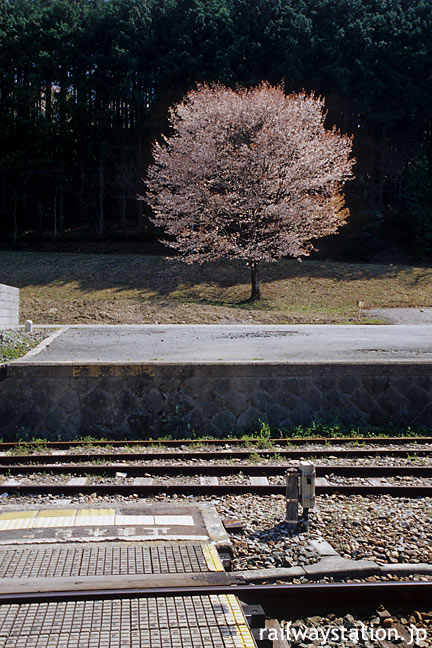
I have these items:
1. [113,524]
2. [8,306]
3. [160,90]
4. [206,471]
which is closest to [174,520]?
[113,524]

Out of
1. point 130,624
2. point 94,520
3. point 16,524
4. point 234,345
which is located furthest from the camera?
point 234,345

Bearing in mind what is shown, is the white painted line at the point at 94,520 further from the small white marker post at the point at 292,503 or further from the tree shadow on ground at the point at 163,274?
the tree shadow on ground at the point at 163,274

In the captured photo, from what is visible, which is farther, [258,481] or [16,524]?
[258,481]

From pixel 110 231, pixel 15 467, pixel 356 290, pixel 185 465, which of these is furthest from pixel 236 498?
pixel 110 231

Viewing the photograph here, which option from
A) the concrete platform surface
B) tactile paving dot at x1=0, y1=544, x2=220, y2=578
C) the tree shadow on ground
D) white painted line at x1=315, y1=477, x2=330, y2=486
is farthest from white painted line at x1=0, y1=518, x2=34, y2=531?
the tree shadow on ground

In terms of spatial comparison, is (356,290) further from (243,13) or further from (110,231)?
(243,13)

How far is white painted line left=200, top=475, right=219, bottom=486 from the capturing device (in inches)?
265

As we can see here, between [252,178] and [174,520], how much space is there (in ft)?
77.0

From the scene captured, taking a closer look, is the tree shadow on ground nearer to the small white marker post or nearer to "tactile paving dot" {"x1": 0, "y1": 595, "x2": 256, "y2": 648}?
the small white marker post

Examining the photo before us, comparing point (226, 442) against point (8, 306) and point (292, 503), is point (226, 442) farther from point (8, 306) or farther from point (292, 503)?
point (8, 306)

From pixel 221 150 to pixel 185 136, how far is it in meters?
2.49

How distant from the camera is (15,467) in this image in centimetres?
732

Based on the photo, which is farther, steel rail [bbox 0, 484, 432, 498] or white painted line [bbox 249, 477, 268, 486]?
white painted line [bbox 249, 477, 268, 486]

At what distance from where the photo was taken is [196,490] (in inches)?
256
